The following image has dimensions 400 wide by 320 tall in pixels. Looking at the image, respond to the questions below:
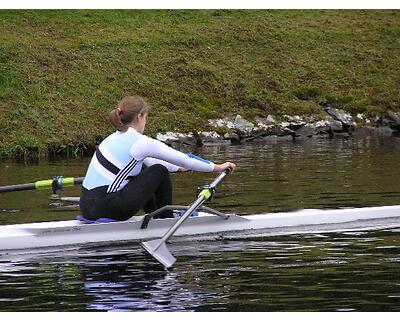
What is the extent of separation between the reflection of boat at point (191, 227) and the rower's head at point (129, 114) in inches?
49.6

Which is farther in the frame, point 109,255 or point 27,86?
point 27,86

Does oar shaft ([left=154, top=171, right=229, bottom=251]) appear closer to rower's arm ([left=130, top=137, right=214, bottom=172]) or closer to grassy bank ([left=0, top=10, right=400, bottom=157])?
rower's arm ([left=130, top=137, right=214, bottom=172])

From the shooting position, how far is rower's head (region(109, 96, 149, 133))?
504 inches

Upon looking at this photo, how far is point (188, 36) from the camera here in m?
45.4

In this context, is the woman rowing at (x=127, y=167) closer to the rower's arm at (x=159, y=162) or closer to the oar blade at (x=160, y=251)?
the rower's arm at (x=159, y=162)

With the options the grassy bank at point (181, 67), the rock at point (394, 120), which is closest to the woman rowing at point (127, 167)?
the grassy bank at point (181, 67)

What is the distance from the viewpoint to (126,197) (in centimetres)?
1296

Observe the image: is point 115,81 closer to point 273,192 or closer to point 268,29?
point 268,29

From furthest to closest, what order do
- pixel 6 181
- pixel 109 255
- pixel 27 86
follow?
pixel 27 86, pixel 6 181, pixel 109 255

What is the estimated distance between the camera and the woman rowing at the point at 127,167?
1284 cm

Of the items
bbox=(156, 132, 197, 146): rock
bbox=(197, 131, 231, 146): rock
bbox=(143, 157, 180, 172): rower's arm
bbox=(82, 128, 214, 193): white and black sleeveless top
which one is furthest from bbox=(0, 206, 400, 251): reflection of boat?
bbox=(156, 132, 197, 146): rock

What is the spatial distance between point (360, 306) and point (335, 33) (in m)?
40.2

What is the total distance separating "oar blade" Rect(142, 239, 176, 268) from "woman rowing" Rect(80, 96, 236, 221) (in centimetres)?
74

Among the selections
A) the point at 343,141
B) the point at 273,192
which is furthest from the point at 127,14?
the point at 273,192
